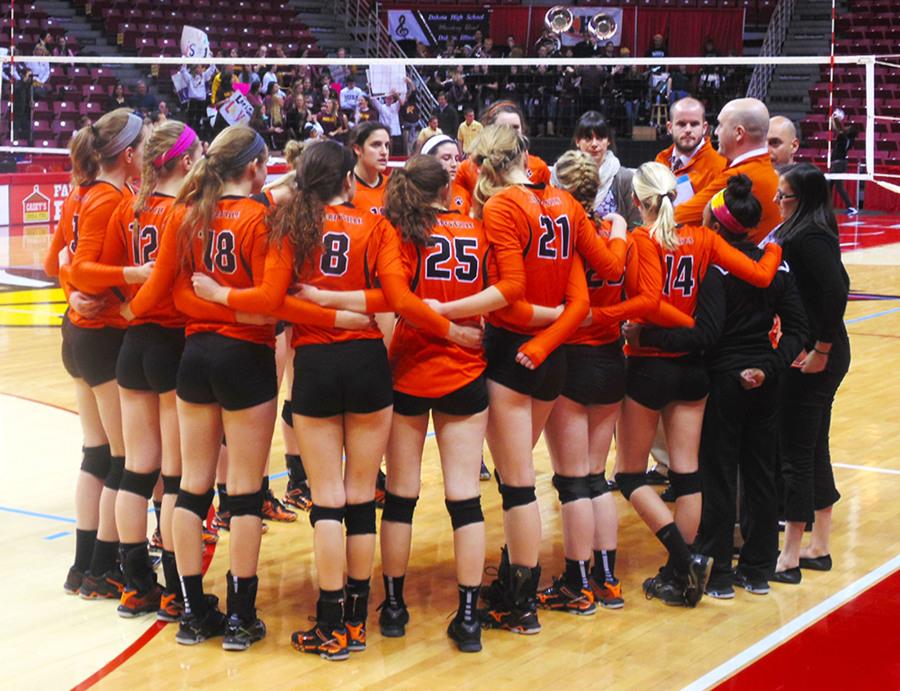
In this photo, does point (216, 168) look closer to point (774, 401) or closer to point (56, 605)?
point (56, 605)

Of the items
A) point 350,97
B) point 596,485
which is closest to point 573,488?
point 596,485

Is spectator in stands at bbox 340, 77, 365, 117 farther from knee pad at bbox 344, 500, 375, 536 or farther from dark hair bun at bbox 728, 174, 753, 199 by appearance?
knee pad at bbox 344, 500, 375, 536

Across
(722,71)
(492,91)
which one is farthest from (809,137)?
(492,91)

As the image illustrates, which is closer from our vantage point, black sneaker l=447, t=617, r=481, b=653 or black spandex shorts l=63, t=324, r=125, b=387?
black sneaker l=447, t=617, r=481, b=653

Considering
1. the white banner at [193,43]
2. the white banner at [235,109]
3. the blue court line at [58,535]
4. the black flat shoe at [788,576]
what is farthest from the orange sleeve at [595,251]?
the white banner at [193,43]

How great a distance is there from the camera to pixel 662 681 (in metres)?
4.40

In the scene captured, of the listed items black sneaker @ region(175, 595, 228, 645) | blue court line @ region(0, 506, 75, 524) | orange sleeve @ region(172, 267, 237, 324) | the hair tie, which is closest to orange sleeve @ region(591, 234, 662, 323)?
orange sleeve @ region(172, 267, 237, 324)

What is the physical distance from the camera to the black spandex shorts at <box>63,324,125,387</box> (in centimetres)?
505

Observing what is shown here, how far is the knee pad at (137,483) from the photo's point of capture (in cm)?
491

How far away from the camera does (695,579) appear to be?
5.15m

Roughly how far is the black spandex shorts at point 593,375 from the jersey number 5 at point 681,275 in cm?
35

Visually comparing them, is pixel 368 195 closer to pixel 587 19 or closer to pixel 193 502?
pixel 193 502

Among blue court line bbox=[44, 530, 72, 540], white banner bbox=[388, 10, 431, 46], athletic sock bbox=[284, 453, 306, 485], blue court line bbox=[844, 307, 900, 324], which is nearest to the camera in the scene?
blue court line bbox=[44, 530, 72, 540]

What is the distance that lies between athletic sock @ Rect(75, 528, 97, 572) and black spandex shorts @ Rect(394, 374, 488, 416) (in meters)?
1.55
